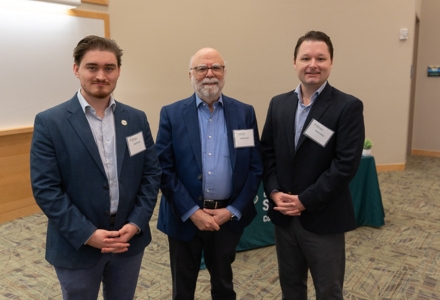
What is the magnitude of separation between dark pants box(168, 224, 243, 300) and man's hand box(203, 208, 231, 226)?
90mm

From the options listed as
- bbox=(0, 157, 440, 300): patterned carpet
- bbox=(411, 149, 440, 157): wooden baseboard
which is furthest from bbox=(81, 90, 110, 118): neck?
bbox=(411, 149, 440, 157): wooden baseboard

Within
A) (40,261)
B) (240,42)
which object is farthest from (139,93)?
(40,261)

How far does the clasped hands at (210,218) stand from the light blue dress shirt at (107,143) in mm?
454

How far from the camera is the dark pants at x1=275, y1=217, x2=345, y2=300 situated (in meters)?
1.78

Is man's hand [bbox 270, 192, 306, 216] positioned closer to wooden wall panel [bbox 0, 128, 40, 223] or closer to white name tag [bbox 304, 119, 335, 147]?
white name tag [bbox 304, 119, 335, 147]

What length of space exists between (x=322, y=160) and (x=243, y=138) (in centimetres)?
41

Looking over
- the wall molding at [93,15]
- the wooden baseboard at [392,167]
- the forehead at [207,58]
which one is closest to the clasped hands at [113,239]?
the forehead at [207,58]

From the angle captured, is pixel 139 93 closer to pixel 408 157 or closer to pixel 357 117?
pixel 357 117

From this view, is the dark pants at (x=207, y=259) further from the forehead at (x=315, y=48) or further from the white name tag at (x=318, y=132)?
the forehead at (x=315, y=48)

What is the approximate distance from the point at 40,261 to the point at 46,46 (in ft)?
7.43

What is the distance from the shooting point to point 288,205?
1.78m

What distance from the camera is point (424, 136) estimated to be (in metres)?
6.95

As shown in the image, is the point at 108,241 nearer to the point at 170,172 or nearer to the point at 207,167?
the point at 170,172

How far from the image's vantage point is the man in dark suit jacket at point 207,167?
1.85m
